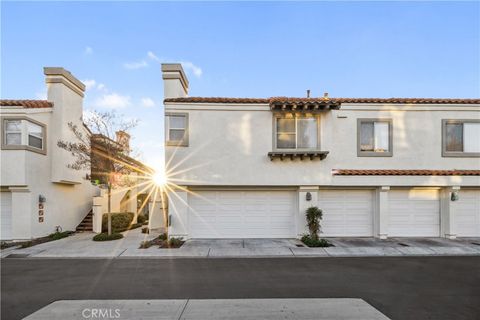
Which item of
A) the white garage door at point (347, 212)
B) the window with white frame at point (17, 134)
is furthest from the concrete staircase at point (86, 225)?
the white garage door at point (347, 212)

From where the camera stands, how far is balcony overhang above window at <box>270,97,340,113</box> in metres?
11.8

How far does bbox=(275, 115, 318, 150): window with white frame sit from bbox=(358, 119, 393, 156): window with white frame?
7.42 ft

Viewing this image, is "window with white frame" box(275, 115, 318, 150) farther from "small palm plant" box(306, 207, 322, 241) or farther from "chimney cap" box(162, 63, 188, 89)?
"chimney cap" box(162, 63, 188, 89)

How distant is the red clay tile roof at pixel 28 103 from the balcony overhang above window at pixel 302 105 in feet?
37.3

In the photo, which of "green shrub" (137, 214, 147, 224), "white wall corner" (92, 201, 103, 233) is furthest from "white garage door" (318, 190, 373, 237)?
"green shrub" (137, 214, 147, 224)

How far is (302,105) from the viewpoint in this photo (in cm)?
1190

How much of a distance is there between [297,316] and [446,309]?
3237mm

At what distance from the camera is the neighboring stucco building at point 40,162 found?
12016mm

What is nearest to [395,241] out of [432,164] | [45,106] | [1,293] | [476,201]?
[432,164]

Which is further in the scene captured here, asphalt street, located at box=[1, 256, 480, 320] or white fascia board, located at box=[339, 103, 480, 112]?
white fascia board, located at box=[339, 103, 480, 112]

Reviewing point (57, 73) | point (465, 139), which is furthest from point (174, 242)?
point (465, 139)

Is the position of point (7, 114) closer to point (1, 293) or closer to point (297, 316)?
point (1, 293)

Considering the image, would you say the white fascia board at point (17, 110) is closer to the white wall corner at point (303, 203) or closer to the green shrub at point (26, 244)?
the green shrub at point (26, 244)

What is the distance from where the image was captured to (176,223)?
12.2m
